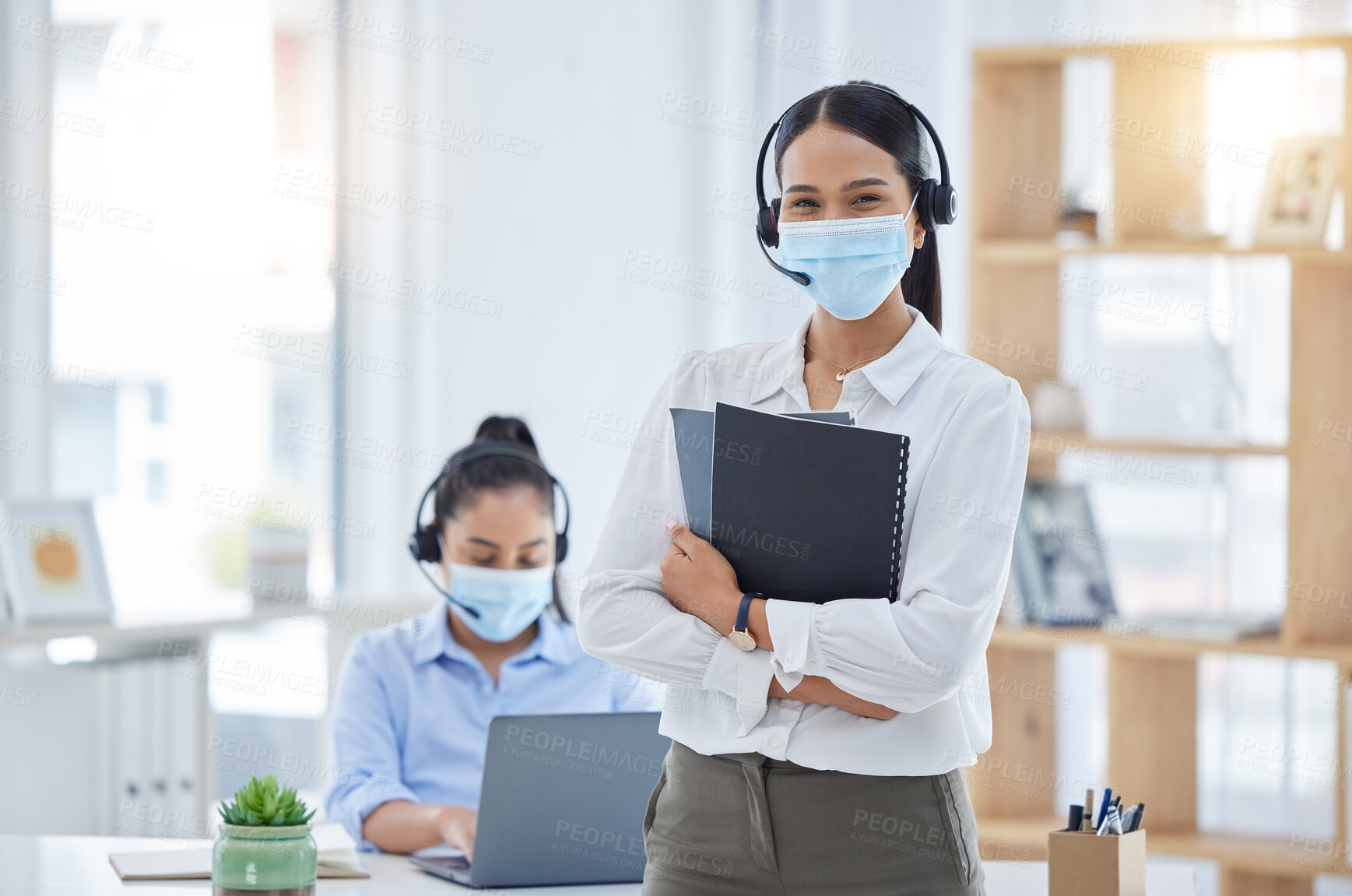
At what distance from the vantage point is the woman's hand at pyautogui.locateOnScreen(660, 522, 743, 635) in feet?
4.65

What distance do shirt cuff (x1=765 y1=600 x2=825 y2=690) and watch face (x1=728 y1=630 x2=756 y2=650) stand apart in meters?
0.02

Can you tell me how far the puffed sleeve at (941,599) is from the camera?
1339 mm

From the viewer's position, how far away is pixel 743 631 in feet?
4.58

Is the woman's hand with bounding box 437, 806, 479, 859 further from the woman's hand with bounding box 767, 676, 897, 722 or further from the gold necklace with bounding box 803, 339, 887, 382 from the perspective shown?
the gold necklace with bounding box 803, 339, 887, 382

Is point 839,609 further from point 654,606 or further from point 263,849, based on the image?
point 263,849

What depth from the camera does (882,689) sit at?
1.34 m

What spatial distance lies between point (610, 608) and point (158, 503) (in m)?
2.74

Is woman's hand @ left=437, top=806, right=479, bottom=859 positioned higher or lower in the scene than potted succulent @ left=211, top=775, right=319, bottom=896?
lower

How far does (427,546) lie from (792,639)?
4.10ft

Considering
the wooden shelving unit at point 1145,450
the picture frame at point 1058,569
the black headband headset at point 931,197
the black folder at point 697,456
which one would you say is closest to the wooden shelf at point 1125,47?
the wooden shelving unit at point 1145,450

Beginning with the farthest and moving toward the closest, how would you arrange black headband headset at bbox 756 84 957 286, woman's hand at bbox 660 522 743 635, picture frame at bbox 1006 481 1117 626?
picture frame at bbox 1006 481 1117 626 < black headband headset at bbox 756 84 957 286 < woman's hand at bbox 660 522 743 635

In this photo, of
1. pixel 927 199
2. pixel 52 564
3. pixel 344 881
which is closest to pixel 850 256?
pixel 927 199

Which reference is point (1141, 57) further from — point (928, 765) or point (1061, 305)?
Answer: point (928, 765)

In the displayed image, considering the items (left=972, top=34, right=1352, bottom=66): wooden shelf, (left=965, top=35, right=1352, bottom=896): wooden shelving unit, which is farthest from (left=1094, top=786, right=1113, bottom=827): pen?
(left=972, top=34, right=1352, bottom=66): wooden shelf
